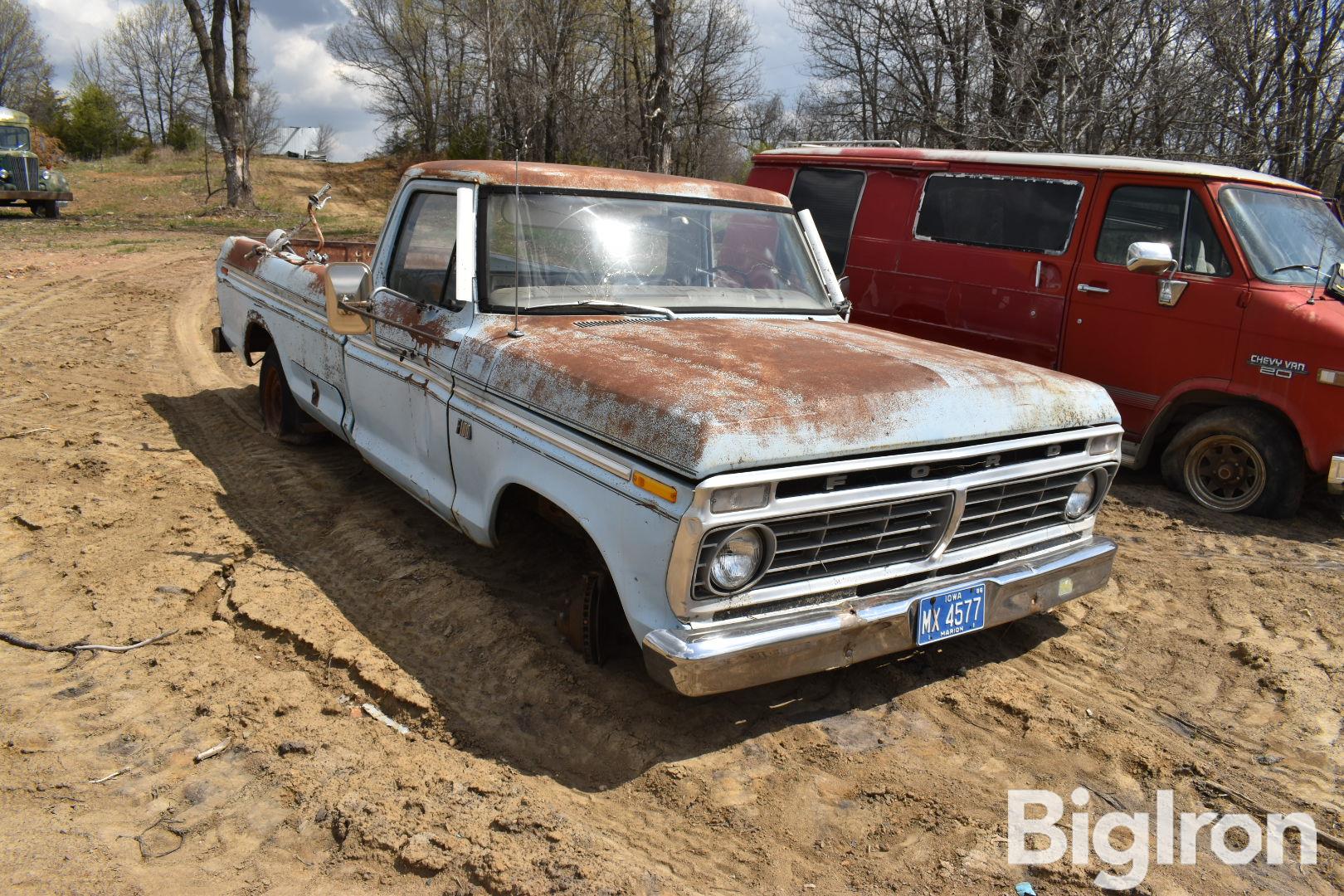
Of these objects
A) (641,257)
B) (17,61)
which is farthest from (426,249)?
(17,61)

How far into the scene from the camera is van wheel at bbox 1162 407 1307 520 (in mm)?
5738

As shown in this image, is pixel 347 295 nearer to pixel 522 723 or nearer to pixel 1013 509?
pixel 522 723

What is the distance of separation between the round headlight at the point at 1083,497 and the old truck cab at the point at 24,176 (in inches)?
1113

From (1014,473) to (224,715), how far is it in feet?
9.78

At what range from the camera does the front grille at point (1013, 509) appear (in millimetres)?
3443

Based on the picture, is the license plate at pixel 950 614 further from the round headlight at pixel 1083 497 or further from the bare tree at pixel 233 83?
the bare tree at pixel 233 83

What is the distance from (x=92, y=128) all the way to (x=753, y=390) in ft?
174

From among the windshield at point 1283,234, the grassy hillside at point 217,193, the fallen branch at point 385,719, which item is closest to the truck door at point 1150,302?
the windshield at point 1283,234

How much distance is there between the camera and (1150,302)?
6.16 meters

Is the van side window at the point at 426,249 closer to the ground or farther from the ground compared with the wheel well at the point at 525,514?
farther from the ground

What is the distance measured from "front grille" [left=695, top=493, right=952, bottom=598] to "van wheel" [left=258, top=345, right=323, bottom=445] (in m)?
4.20

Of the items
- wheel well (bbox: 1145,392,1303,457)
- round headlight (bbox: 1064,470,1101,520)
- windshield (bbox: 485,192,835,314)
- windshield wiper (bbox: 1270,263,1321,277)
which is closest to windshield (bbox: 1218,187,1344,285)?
windshield wiper (bbox: 1270,263,1321,277)

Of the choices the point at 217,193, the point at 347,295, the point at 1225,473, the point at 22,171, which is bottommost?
the point at 1225,473

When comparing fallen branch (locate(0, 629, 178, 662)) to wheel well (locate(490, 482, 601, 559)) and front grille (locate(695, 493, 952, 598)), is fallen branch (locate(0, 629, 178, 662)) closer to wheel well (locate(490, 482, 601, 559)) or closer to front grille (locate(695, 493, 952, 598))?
wheel well (locate(490, 482, 601, 559))
